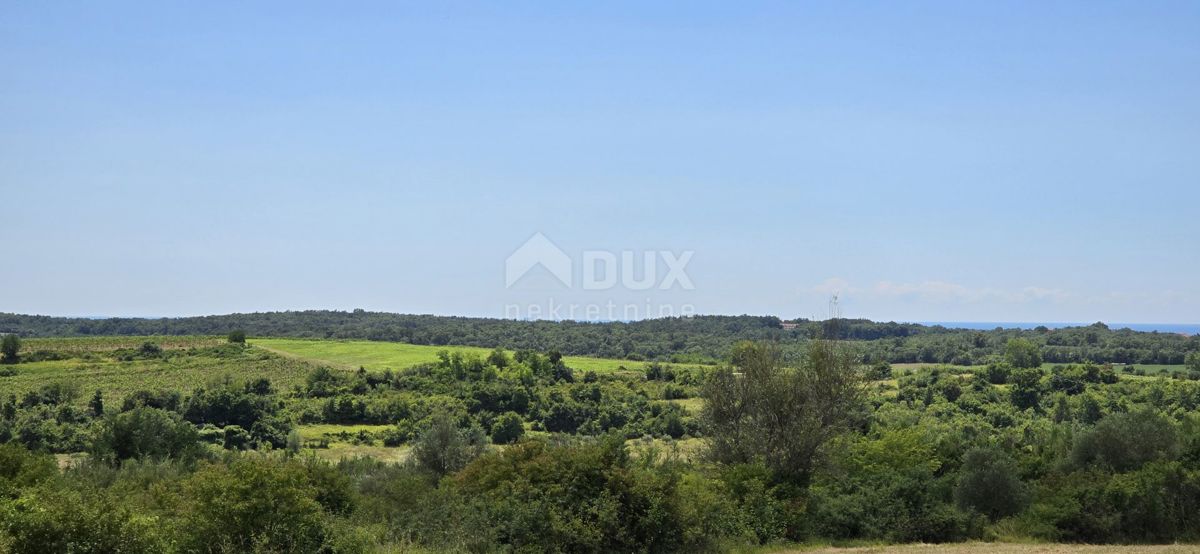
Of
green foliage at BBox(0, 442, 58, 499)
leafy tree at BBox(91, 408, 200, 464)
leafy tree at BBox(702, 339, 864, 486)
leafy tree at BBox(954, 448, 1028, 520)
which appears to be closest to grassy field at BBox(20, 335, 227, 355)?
leafy tree at BBox(91, 408, 200, 464)

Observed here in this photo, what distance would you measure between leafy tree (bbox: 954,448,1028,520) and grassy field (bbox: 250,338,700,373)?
236 ft

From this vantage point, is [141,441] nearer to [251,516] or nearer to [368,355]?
[251,516]

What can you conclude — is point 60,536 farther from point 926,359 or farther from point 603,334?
point 603,334

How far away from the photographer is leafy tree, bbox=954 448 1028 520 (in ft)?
83.3

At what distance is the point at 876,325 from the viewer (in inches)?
6029

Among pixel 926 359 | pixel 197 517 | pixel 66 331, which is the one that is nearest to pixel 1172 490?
pixel 197 517

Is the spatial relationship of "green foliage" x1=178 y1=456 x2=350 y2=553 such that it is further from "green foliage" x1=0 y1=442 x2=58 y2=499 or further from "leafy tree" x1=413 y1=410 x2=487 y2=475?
"leafy tree" x1=413 y1=410 x2=487 y2=475

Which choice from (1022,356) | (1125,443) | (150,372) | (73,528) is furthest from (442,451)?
(1022,356)

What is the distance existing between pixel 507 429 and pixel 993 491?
45.5m

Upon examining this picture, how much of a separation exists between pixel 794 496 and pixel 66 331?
156m

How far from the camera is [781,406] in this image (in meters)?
29.9

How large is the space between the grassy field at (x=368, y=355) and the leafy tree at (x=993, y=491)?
71865 mm

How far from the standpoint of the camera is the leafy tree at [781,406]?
2917 cm

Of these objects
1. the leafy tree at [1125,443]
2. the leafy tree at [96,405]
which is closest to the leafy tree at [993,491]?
the leafy tree at [1125,443]
